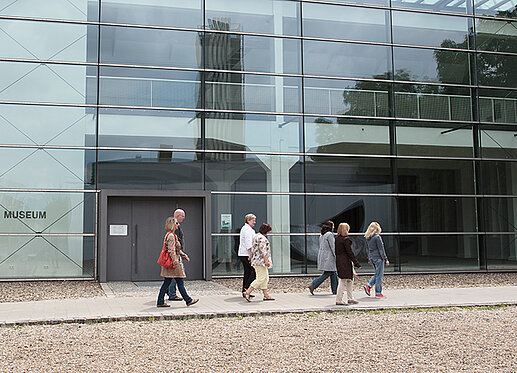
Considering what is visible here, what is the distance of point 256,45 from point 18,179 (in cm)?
784

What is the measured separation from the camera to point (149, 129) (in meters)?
17.3

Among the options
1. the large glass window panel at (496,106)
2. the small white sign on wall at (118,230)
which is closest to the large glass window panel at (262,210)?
the small white sign on wall at (118,230)

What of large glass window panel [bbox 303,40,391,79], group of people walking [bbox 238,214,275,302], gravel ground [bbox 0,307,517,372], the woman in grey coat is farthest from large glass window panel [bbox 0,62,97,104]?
gravel ground [bbox 0,307,517,372]

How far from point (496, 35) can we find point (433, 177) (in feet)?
18.3

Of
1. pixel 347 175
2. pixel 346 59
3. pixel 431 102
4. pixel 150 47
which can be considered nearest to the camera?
pixel 150 47

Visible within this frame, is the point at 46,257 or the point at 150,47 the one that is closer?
the point at 46,257

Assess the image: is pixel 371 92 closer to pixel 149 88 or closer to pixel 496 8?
pixel 496 8

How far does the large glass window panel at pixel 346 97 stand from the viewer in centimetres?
1880

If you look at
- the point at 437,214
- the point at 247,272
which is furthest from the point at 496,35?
the point at 247,272

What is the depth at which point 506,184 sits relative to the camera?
19953 mm

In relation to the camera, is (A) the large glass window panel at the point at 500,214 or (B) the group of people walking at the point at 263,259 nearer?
(B) the group of people walking at the point at 263,259

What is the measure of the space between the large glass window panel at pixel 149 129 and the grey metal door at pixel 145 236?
5.06 ft

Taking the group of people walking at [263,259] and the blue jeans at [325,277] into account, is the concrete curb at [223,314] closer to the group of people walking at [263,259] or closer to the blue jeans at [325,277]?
the group of people walking at [263,259]

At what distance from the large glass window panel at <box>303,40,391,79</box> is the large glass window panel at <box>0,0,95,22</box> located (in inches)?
254
